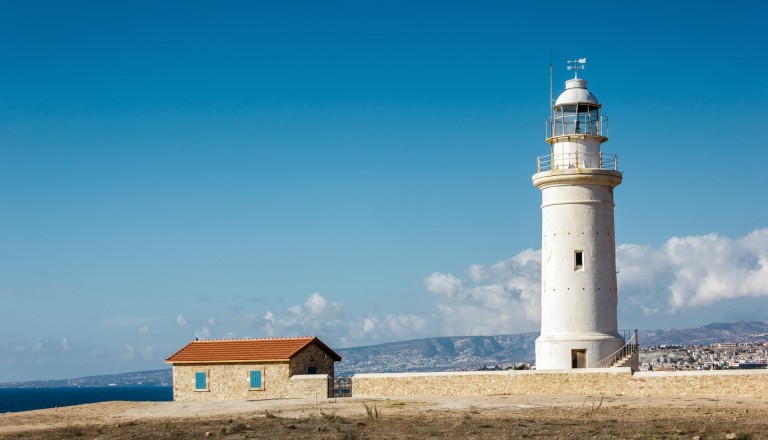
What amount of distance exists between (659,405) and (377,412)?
7.16 metres

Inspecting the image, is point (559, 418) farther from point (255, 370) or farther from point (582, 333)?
point (255, 370)

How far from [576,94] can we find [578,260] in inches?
218

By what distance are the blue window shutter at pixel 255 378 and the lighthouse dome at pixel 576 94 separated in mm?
13267

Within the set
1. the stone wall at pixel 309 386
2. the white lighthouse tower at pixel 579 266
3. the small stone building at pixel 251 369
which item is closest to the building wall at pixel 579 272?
the white lighthouse tower at pixel 579 266

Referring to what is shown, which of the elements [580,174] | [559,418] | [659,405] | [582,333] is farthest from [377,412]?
[580,174]

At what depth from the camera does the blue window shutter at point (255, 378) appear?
34375 millimetres

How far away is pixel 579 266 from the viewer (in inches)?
1315

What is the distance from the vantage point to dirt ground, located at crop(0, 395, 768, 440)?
22359 mm

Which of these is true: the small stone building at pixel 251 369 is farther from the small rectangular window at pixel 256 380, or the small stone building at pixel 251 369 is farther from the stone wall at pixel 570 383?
the stone wall at pixel 570 383

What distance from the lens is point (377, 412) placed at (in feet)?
87.0

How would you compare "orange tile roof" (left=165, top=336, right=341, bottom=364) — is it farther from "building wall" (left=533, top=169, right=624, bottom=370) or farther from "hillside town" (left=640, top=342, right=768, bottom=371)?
"hillside town" (left=640, top=342, right=768, bottom=371)

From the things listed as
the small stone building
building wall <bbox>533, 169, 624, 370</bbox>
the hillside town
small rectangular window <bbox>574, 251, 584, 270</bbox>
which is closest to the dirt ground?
the small stone building

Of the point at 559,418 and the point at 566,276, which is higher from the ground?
the point at 566,276

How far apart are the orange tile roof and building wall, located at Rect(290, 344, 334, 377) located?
182mm
